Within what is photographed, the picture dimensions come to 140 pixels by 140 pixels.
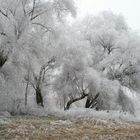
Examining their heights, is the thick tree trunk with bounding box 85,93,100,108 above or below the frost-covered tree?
below

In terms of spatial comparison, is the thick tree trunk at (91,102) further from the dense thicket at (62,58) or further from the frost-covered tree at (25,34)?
the frost-covered tree at (25,34)

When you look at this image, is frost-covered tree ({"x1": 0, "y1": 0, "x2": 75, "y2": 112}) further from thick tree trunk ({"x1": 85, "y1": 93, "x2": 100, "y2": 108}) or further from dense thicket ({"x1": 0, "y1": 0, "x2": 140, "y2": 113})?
thick tree trunk ({"x1": 85, "y1": 93, "x2": 100, "y2": 108})

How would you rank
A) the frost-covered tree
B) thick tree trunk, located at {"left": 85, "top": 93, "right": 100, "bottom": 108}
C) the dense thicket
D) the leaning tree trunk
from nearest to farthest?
1. the frost-covered tree
2. the dense thicket
3. the leaning tree trunk
4. thick tree trunk, located at {"left": 85, "top": 93, "right": 100, "bottom": 108}

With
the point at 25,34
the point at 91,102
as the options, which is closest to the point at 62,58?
the point at 91,102

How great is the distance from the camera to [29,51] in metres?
24.3

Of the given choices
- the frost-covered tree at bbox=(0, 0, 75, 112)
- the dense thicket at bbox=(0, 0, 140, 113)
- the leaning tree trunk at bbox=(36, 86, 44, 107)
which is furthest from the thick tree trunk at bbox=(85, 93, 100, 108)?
the frost-covered tree at bbox=(0, 0, 75, 112)

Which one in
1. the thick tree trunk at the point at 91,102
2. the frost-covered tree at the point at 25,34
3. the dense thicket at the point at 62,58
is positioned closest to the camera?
the frost-covered tree at the point at 25,34

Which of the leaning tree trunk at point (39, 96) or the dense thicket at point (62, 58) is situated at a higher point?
the dense thicket at point (62, 58)

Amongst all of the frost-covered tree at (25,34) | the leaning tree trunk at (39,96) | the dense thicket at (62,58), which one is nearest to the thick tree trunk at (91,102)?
the dense thicket at (62,58)

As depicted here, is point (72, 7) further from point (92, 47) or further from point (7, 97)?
point (92, 47)

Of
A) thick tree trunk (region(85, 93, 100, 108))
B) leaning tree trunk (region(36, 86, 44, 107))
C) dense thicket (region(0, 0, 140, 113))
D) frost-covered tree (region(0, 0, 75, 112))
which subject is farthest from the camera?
thick tree trunk (region(85, 93, 100, 108))

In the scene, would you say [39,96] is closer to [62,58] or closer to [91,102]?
[62,58]

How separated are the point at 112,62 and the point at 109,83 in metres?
3.38

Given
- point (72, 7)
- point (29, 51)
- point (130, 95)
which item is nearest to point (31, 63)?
point (29, 51)
